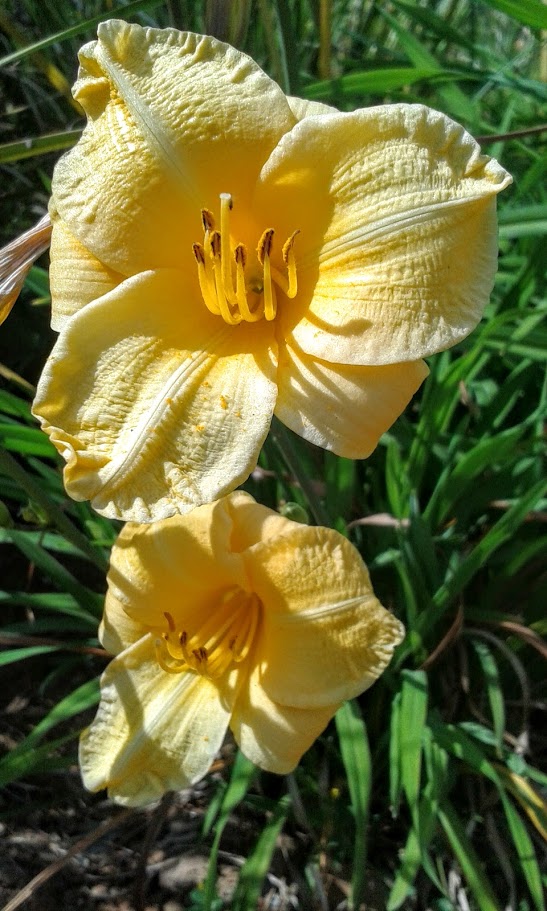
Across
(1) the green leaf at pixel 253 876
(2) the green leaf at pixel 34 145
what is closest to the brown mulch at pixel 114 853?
(1) the green leaf at pixel 253 876

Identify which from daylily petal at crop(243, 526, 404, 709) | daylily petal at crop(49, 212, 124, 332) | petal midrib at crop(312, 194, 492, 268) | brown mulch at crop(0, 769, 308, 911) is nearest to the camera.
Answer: petal midrib at crop(312, 194, 492, 268)

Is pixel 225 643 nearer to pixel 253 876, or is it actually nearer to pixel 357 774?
pixel 357 774

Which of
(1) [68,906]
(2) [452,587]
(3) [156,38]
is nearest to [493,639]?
(2) [452,587]

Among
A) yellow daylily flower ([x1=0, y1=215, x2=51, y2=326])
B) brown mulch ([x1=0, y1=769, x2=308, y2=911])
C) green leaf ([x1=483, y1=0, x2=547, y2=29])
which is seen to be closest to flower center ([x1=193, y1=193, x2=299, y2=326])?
yellow daylily flower ([x1=0, y1=215, x2=51, y2=326])

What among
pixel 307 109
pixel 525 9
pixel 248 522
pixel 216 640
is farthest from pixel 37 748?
pixel 525 9

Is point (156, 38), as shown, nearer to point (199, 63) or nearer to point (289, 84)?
point (199, 63)

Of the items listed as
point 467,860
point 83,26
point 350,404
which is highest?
point 83,26

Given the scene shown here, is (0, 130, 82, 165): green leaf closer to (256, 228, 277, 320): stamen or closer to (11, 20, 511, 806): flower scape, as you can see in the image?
(11, 20, 511, 806): flower scape
